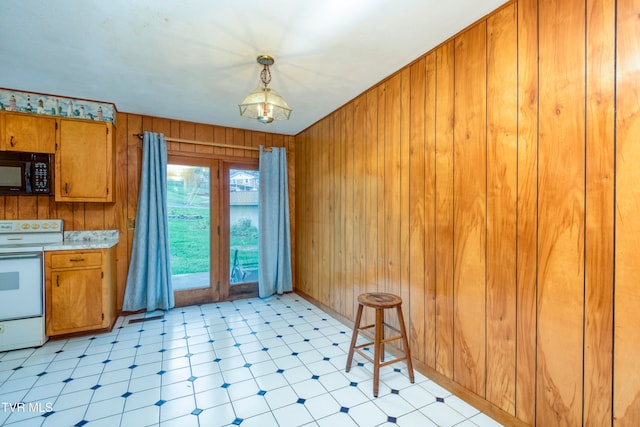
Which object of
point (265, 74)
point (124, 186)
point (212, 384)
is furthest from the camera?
point (124, 186)

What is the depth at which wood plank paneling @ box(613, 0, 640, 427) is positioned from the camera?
1.32 metres

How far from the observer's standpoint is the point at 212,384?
2.30 meters

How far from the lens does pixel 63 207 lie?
11.3 ft

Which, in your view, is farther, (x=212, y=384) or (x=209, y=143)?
(x=209, y=143)

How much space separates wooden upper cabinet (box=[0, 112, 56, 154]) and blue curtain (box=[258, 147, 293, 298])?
2480mm

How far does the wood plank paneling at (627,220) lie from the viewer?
4.33 feet

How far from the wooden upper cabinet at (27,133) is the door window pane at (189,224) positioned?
4.13ft

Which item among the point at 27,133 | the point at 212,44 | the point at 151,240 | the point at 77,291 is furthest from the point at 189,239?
the point at 212,44

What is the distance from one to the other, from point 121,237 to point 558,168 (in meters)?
4.54

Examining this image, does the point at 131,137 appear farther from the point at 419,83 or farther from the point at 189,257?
the point at 419,83

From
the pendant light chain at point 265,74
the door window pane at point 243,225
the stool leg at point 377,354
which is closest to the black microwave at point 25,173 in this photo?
the door window pane at point 243,225

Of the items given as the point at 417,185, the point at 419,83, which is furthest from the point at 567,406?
the point at 419,83

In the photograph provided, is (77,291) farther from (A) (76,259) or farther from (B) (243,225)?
(B) (243,225)

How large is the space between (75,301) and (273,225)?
2539 millimetres
